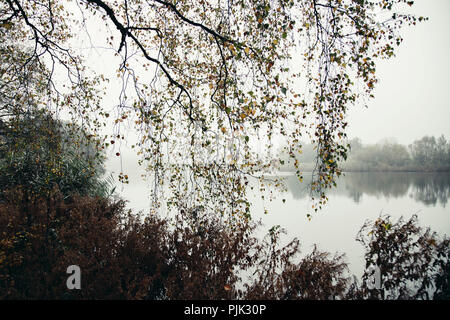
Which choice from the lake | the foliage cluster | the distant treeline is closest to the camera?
the foliage cluster

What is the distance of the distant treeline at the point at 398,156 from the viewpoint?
2847 cm

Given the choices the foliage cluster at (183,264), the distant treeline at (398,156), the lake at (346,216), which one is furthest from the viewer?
the distant treeline at (398,156)

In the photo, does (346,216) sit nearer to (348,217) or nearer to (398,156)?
(348,217)

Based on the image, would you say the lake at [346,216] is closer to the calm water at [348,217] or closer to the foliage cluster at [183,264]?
the calm water at [348,217]

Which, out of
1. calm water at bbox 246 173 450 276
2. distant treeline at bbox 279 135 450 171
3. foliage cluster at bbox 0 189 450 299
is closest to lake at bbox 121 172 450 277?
calm water at bbox 246 173 450 276

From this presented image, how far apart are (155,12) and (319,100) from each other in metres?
3.55

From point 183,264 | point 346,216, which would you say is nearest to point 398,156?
point 346,216

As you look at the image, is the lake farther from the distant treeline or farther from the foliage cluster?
the distant treeline

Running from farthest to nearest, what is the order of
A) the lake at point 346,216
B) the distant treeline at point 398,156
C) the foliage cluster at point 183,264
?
1. the distant treeline at point 398,156
2. the lake at point 346,216
3. the foliage cluster at point 183,264

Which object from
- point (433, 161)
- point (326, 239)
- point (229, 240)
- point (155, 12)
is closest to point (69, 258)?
point (229, 240)

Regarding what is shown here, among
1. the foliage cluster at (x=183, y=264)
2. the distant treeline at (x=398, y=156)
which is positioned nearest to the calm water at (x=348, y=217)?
the foliage cluster at (x=183, y=264)

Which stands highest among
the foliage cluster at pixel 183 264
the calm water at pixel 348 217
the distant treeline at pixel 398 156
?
the distant treeline at pixel 398 156

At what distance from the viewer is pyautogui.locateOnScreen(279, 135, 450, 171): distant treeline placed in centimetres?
2847

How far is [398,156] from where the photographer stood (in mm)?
34156
